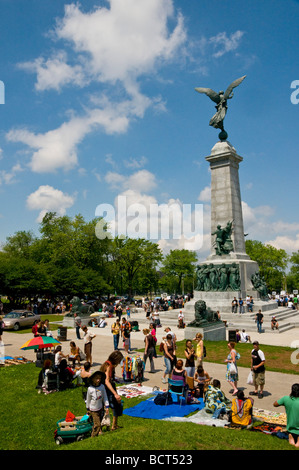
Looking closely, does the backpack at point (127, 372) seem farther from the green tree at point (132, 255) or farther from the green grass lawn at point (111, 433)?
the green tree at point (132, 255)

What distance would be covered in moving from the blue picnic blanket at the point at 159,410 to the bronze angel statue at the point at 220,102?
2866 centimetres

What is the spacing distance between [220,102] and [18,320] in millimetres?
26319

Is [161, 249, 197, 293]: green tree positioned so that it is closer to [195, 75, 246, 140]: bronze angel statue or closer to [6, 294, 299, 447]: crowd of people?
[195, 75, 246, 140]: bronze angel statue

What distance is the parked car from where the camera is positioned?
23906 mm

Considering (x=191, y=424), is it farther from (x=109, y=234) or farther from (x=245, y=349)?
(x=109, y=234)

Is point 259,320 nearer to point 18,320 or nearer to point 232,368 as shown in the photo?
point 232,368

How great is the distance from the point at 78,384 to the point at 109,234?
4382 cm

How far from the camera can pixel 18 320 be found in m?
24.5

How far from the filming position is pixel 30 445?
668cm

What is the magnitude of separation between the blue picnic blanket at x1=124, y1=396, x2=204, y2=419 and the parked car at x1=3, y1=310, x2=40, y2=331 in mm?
16826

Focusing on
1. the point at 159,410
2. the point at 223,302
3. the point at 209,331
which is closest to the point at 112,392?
the point at 159,410

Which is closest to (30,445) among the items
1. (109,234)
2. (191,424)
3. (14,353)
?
(191,424)

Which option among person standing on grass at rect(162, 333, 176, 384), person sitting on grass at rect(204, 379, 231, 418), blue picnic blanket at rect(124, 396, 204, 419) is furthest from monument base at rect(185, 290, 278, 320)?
person sitting on grass at rect(204, 379, 231, 418)

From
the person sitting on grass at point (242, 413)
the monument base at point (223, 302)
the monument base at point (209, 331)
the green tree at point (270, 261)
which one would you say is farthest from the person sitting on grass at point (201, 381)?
the green tree at point (270, 261)
